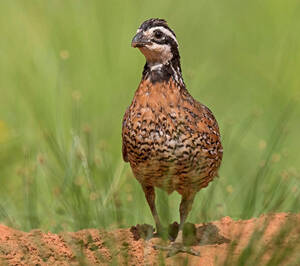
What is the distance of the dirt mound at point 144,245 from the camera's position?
5.01m

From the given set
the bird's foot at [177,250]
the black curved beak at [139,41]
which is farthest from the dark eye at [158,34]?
the bird's foot at [177,250]

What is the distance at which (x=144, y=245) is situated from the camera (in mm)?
6215

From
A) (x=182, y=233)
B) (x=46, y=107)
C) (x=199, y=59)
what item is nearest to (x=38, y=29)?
(x=46, y=107)

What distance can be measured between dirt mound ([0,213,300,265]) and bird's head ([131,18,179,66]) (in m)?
1.47

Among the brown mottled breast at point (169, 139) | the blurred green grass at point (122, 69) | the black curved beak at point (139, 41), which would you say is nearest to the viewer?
the brown mottled breast at point (169, 139)

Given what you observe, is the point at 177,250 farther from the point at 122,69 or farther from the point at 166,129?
the point at 122,69

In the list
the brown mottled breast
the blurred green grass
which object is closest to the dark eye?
the brown mottled breast

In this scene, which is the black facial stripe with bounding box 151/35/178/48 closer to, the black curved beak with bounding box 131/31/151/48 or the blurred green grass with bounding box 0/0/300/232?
the black curved beak with bounding box 131/31/151/48

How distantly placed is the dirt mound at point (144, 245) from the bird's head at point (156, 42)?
147cm

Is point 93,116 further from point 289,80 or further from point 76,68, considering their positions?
point 289,80

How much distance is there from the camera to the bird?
6430 mm

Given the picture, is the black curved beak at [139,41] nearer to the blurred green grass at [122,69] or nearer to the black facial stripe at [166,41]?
the black facial stripe at [166,41]

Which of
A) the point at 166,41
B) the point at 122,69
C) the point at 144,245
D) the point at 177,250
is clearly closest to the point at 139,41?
the point at 166,41

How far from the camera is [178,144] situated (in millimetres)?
6418
